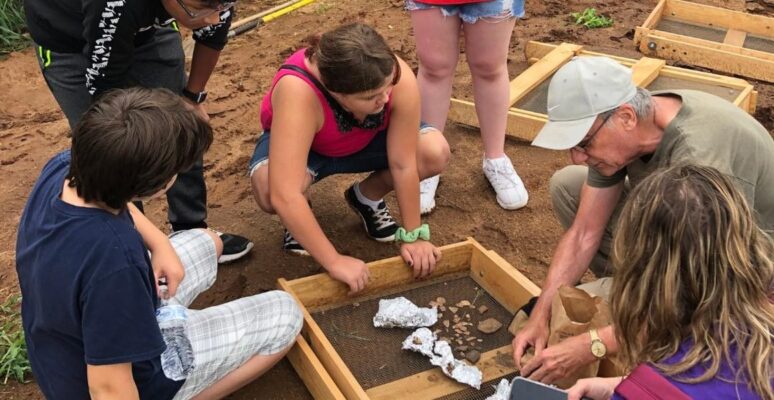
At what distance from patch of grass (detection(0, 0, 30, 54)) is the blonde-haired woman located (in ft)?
19.6

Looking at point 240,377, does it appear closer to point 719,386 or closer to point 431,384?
point 431,384

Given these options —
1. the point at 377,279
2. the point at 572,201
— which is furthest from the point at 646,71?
the point at 377,279

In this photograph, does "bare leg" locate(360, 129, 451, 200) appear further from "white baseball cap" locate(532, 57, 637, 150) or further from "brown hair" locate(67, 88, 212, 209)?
"brown hair" locate(67, 88, 212, 209)

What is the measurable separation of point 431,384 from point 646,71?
3.07m

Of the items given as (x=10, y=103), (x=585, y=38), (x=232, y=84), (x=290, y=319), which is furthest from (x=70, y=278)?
(x=585, y=38)

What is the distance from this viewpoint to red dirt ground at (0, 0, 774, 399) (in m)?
3.41

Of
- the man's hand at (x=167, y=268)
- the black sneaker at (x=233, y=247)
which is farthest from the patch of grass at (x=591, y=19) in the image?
the man's hand at (x=167, y=268)

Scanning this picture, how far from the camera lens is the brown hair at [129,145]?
177cm

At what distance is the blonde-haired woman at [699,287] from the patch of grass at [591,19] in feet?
16.5

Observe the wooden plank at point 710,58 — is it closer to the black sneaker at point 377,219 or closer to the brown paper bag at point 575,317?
the black sneaker at point 377,219

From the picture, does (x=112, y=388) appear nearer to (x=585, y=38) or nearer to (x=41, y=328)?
(x=41, y=328)

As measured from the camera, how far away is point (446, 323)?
293 cm

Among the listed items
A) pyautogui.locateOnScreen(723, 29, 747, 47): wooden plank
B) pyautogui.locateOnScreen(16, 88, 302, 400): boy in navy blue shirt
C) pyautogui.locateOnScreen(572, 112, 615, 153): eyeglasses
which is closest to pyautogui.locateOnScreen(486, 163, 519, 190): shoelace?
pyautogui.locateOnScreen(572, 112, 615, 153): eyeglasses

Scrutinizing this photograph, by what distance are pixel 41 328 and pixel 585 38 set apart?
5.17 metres
